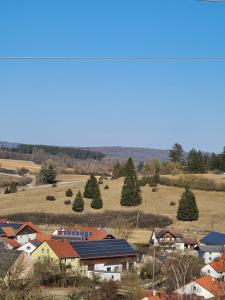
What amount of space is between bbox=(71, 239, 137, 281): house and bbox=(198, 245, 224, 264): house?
12.9 feet

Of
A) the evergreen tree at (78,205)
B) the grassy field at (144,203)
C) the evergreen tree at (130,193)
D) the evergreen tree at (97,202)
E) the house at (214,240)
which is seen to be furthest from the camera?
the evergreen tree at (130,193)

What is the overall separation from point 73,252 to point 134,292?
813 centimetres

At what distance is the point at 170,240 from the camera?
40.0 m

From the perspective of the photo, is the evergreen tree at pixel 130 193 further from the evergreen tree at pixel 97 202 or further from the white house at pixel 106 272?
the white house at pixel 106 272

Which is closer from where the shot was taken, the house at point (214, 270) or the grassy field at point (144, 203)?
the house at point (214, 270)

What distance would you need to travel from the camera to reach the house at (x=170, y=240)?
127 feet

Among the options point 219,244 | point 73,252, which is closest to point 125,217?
point 219,244

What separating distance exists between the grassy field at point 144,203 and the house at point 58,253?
1486cm

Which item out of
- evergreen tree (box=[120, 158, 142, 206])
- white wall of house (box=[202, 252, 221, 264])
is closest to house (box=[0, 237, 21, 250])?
white wall of house (box=[202, 252, 221, 264])

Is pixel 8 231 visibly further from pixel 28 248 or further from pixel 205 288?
pixel 205 288

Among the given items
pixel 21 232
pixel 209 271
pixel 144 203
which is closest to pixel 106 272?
pixel 209 271

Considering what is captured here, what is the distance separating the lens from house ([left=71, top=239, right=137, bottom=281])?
30.3 metres

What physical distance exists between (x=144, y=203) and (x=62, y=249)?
825 inches

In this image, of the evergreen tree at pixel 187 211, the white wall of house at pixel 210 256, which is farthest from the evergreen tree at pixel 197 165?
the white wall of house at pixel 210 256
